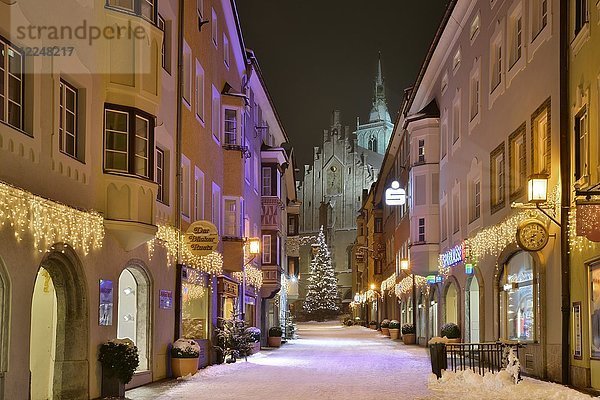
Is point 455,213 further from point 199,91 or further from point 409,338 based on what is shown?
point 409,338

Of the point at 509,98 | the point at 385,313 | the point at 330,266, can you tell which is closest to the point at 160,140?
the point at 509,98

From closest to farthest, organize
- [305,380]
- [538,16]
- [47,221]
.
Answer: [47,221], [538,16], [305,380]

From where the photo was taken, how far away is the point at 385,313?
75562mm

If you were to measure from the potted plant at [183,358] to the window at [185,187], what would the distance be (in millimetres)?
4079

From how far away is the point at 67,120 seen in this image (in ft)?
55.5

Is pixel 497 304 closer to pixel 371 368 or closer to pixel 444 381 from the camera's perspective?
pixel 371 368

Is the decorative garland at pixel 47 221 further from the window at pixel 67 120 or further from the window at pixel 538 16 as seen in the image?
the window at pixel 538 16

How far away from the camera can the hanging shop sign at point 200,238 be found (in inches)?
987

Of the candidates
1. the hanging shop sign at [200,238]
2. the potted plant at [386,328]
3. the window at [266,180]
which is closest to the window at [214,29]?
the hanging shop sign at [200,238]

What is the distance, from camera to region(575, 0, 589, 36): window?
742 inches

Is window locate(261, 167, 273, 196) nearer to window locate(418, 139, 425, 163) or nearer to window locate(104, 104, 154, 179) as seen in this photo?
window locate(418, 139, 425, 163)

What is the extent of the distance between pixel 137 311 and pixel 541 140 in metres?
10.9

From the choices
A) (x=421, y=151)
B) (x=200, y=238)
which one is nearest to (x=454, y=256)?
(x=421, y=151)

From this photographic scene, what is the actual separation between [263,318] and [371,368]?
19632 mm
